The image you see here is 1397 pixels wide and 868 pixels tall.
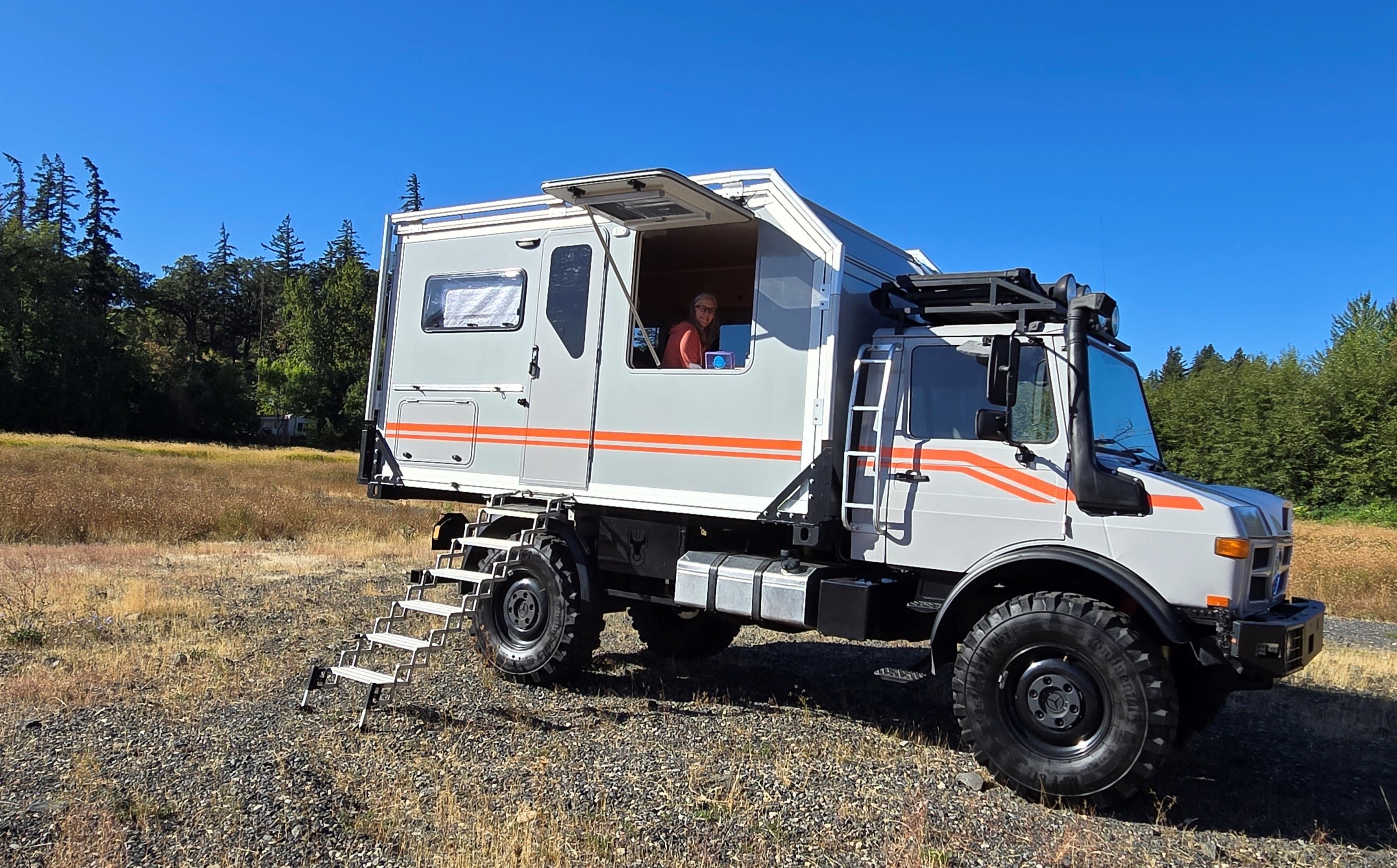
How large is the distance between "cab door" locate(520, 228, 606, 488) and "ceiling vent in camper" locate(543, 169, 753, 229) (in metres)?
0.63

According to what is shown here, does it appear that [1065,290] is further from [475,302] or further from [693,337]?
[475,302]

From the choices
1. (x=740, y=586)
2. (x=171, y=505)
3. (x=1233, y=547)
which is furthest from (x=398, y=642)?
(x=171, y=505)

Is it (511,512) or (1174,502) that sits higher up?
(1174,502)

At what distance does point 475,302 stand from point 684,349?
214cm

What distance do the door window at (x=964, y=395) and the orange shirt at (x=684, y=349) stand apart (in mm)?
1693

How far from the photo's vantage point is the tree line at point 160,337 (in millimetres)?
57656

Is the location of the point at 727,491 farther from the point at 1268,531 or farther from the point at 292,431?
the point at 292,431

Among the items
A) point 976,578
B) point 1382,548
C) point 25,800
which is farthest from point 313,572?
point 1382,548

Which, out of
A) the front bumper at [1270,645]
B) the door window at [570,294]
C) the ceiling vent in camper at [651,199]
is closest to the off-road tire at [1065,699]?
the front bumper at [1270,645]

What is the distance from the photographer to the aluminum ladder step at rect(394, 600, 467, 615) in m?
6.70

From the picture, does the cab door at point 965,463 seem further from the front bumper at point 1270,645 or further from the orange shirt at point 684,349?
the orange shirt at point 684,349

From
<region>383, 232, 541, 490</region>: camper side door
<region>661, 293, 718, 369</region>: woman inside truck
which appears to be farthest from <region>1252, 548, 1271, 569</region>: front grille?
<region>383, 232, 541, 490</region>: camper side door

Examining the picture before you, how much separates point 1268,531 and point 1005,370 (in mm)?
1778

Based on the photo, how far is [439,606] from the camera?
701 centimetres
